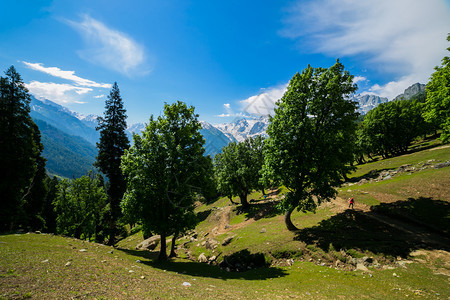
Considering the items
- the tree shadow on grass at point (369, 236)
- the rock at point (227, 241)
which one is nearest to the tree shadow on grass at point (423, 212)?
the tree shadow on grass at point (369, 236)

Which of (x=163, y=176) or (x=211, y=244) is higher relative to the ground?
(x=163, y=176)

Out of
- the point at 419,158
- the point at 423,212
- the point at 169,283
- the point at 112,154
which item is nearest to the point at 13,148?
the point at 112,154

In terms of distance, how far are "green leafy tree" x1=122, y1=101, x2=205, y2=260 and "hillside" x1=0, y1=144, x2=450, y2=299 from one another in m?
4.86

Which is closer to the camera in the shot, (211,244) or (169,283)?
(169,283)

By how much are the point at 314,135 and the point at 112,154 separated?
104ft

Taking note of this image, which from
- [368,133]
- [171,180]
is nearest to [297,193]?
[171,180]

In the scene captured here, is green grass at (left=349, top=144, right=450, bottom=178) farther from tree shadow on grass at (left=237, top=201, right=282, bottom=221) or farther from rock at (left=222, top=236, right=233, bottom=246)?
rock at (left=222, top=236, right=233, bottom=246)

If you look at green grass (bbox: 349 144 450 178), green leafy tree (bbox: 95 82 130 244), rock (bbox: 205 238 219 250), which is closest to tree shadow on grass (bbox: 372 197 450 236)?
green grass (bbox: 349 144 450 178)

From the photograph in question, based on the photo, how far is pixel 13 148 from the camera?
2711cm

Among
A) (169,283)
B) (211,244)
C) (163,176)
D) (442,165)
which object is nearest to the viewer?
(169,283)

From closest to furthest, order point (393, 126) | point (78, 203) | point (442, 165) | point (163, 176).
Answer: point (163, 176) < point (442, 165) < point (78, 203) < point (393, 126)

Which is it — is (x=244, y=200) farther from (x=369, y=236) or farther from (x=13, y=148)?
(x=13, y=148)

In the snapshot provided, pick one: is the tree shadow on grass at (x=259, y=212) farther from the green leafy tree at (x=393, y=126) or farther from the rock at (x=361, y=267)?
the green leafy tree at (x=393, y=126)

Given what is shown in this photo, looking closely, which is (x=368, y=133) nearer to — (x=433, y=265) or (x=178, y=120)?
(x=433, y=265)
